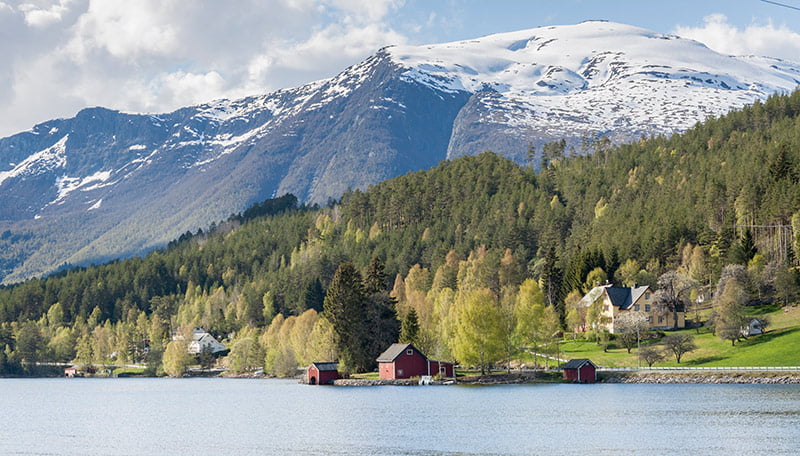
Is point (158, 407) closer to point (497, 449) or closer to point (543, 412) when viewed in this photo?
point (543, 412)

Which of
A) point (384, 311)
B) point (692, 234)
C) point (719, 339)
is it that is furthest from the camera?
point (692, 234)

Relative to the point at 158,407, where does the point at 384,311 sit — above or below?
above

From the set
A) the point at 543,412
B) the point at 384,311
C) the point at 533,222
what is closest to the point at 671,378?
the point at 543,412

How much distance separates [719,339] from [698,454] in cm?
6511

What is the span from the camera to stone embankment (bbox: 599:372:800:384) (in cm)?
9850

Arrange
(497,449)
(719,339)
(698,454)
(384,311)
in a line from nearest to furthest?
(698,454) < (497,449) < (719,339) < (384,311)

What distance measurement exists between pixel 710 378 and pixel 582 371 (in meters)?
13.8

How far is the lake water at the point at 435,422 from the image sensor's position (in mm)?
62812

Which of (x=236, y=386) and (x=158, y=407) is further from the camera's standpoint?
(x=236, y=386)

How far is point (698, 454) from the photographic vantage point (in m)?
57.0

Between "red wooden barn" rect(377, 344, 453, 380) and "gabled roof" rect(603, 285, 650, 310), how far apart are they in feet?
89.4

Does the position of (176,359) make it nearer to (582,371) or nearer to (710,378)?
(582,371)

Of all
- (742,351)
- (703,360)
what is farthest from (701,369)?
(742,351)

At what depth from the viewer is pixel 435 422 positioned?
75938mm
